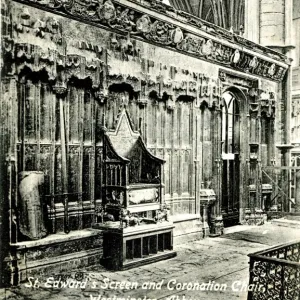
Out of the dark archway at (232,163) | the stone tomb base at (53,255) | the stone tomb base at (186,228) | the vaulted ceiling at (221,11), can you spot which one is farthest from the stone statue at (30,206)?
the vaulted ceiling at (221,11)

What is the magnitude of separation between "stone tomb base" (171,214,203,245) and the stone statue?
2501 millimetres

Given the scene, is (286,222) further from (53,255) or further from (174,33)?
(53,255)

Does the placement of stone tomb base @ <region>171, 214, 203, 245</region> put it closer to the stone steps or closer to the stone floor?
the stone floor

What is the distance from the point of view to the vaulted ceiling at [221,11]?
12.0 m

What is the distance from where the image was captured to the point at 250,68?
8.92m

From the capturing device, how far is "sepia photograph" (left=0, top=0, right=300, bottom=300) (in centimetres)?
449

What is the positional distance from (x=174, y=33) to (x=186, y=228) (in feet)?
9.82

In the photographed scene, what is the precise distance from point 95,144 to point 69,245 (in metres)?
1.29

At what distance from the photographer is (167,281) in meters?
4.70

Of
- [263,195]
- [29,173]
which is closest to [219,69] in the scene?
[263,195]

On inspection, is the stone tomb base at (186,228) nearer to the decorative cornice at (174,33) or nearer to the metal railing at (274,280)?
the decorative cornice at (174,33)

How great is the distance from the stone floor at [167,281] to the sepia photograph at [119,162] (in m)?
0.02

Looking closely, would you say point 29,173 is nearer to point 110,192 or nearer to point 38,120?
point 38,120

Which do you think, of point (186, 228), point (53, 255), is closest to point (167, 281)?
point (53, 255)
